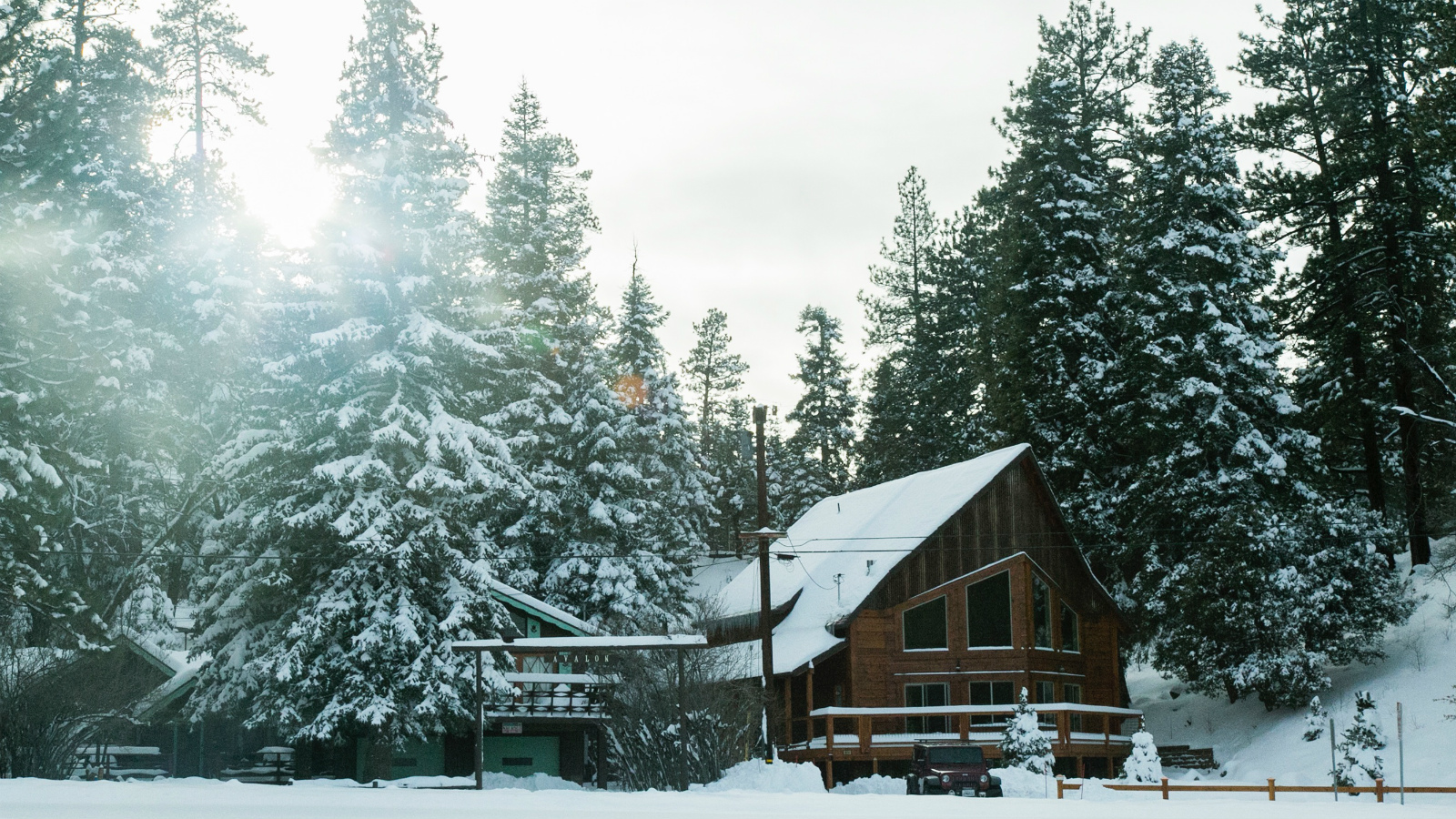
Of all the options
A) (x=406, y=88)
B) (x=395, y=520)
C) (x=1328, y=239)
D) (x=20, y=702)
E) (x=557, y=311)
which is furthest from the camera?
(x=557, y=311)

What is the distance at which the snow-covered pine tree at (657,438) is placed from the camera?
50156mm

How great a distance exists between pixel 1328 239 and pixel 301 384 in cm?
3125

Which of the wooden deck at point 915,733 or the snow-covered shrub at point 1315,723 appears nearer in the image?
the snow-covered shrub at point 1315,723

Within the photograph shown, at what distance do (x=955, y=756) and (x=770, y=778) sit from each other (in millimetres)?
5674

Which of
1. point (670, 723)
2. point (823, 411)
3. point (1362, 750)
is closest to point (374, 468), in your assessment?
point (670, 723)

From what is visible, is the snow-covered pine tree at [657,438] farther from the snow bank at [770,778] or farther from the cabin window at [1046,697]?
the snow bank at [770,778]

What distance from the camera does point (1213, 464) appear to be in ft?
123

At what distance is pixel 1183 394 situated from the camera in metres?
37.1

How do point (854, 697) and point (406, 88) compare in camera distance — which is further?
point (854, 697)

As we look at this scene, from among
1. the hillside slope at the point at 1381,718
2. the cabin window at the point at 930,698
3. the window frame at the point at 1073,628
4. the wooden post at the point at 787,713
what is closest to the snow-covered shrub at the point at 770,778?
the wooden post at the point at 787,713

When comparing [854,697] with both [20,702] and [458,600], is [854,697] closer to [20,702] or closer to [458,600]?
[458,600]

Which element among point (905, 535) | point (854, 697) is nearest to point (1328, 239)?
point (905, 535)

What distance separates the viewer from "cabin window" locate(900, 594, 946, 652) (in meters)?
36.2

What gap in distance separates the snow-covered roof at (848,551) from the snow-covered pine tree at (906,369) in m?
13.9
